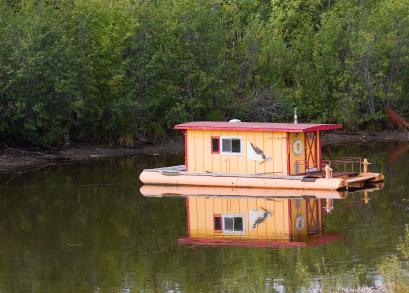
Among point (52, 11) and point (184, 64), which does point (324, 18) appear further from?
point (52, 11)

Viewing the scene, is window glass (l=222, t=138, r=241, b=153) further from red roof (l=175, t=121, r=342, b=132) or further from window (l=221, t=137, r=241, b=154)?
red roof (l=175, t=121, r=342, b=132)

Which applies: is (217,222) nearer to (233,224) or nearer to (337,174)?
(233,224)

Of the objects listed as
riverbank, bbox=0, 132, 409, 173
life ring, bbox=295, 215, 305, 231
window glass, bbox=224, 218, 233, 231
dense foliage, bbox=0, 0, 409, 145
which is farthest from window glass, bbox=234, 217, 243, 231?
dense foliage, bbox=0, 0, 409, 145

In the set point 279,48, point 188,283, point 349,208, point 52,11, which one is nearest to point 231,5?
point 279,48

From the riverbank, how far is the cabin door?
1267 cm

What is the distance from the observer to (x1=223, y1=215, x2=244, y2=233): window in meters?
34.7

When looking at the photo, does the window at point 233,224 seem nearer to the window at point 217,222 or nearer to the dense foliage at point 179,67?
the window at point 217,222

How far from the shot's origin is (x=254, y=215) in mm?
36844

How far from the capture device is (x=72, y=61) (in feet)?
176

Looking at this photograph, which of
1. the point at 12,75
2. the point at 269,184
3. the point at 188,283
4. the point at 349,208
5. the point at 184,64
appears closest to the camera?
the point at 188,283

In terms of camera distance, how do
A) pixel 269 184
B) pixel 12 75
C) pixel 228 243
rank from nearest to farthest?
pixel 228 243, pixel 269 184, pixel 12 75

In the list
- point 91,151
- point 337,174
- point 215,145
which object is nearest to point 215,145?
point 215,145

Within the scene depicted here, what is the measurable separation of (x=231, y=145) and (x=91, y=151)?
12.6 m

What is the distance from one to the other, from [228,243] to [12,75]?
22.9 m
